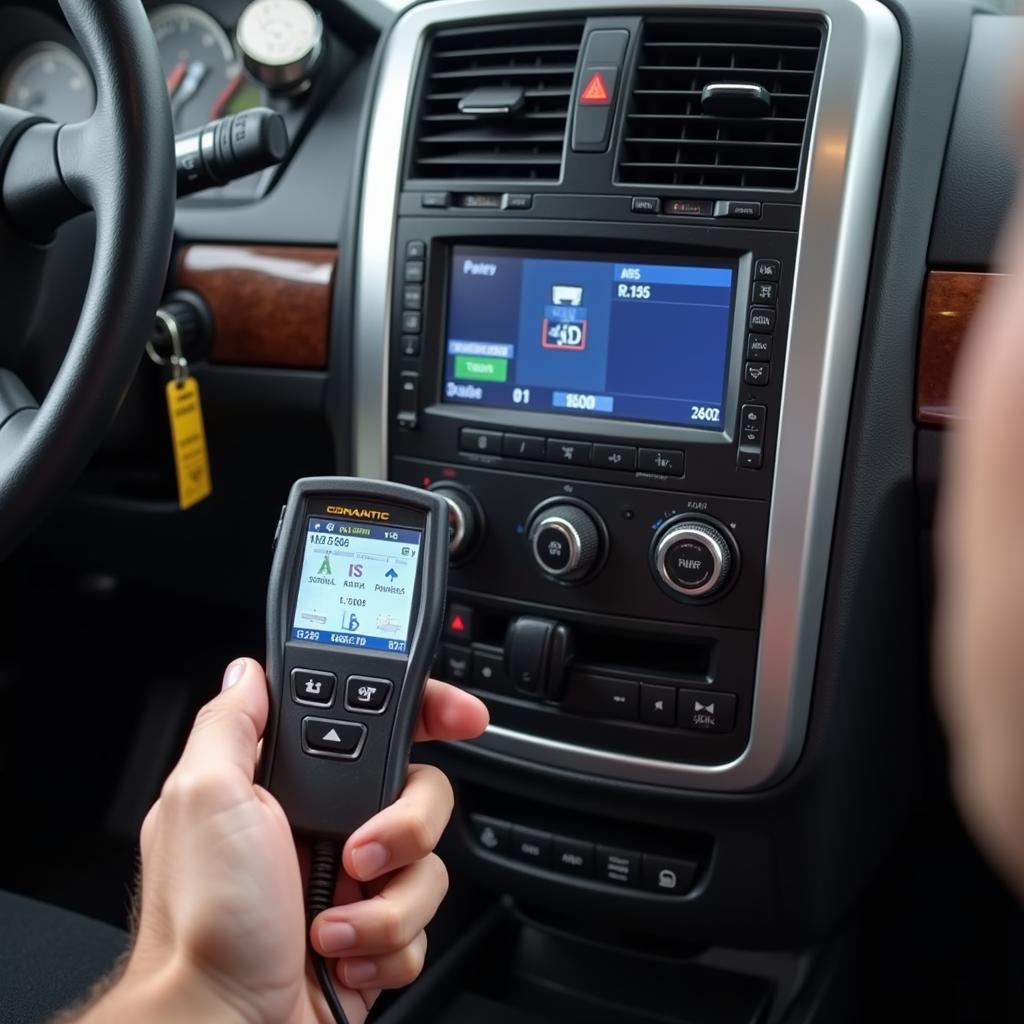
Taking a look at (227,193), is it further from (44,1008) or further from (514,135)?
(44,1008)

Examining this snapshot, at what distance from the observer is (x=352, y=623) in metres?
0.94

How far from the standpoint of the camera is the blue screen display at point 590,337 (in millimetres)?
1096

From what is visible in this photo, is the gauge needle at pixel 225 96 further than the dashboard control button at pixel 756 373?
Yes

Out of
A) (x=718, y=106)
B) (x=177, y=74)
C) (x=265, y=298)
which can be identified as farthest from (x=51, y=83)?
(x=718, y=106)

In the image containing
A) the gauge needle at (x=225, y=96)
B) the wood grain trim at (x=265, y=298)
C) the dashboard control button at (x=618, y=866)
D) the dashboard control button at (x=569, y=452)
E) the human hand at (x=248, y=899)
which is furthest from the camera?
the gauge needle at (x=225, y=96)

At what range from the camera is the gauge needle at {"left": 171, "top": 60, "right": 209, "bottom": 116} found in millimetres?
1516

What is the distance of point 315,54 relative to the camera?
1.38 metres

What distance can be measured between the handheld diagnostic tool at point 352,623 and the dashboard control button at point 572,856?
411 millimetres

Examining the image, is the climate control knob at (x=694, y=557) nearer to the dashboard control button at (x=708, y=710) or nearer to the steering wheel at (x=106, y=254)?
the dashboard control button at (x=708, y=710)

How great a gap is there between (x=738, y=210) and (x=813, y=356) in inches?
5.2

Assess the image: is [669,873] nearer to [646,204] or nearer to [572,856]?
[572,856]

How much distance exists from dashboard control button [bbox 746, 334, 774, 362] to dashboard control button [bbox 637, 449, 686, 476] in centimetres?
10

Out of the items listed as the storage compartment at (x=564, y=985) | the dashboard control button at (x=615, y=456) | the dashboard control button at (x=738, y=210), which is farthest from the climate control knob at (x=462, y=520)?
the storage compartment at (x=564, y=985)

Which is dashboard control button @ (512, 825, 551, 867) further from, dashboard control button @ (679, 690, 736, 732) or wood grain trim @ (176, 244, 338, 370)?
wood grain trim @ (176, 244, 338, 370)
